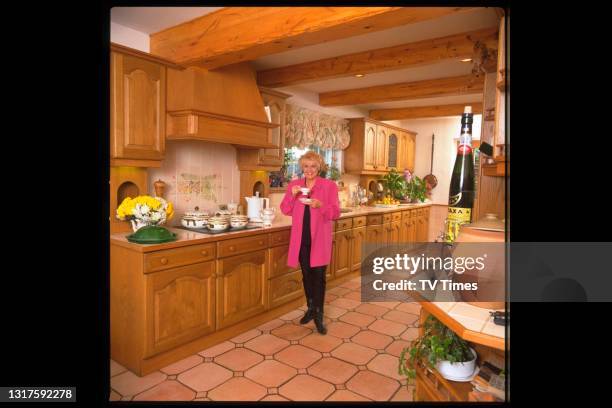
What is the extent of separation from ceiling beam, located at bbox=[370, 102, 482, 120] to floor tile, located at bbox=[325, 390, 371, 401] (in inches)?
175

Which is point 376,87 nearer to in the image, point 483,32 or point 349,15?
point 483,32

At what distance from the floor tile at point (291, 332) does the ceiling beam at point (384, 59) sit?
230 centimetres

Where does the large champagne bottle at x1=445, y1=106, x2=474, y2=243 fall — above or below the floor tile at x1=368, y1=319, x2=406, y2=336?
above

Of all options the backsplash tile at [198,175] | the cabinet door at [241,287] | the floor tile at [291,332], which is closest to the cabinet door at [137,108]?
the backsplash tile at [198,175]

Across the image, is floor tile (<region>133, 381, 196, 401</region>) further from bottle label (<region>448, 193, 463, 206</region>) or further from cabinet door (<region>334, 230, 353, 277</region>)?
cabinet door (<region>334, 230, 353, 277</region>)

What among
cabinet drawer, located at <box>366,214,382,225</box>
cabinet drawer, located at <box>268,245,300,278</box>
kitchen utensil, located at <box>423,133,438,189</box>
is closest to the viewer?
cabinet drawer, located at <box>268,245,300,278</box>

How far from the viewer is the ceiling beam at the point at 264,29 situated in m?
1.84

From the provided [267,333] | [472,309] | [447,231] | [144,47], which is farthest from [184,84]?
[472,309]

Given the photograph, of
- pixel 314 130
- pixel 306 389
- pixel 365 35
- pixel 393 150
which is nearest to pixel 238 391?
pixel 306 389

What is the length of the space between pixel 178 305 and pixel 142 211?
671mm

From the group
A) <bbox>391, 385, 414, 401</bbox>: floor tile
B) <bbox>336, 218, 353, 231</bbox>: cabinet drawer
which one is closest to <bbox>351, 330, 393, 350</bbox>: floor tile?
<bbox>391, 385, 414, 401</bbox>: floor tile

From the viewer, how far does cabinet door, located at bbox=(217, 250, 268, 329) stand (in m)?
2.79

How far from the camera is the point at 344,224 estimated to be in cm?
434

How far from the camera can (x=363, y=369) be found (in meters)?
2.46
